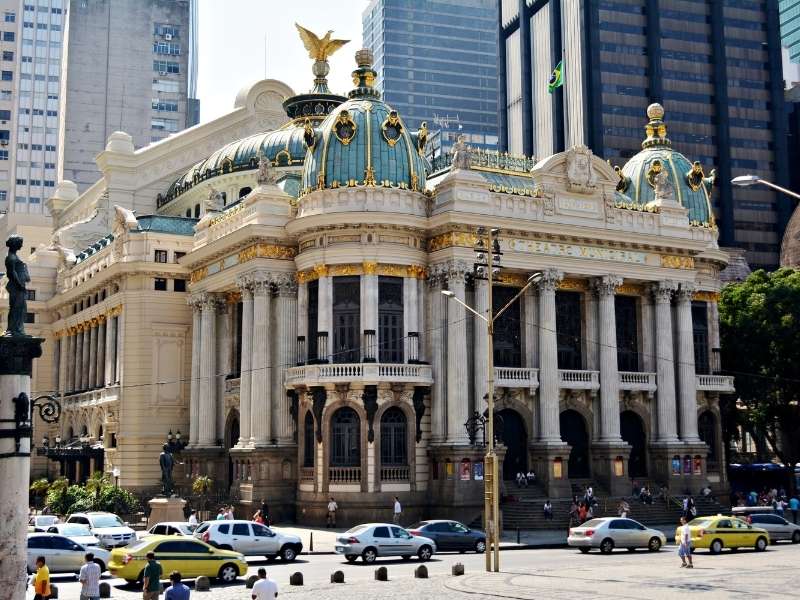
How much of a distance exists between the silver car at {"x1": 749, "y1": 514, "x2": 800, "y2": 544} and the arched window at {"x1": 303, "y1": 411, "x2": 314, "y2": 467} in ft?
73.3

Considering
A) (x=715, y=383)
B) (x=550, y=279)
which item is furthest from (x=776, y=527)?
(x=715, y=383)

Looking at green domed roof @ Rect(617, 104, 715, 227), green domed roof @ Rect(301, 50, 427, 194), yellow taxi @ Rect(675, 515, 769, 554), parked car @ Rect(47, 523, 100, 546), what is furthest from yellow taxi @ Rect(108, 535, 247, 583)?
green domed roof @ Rect(617, 104, 715, 227)

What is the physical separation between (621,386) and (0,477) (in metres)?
46.0

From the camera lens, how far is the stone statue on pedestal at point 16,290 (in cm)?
2244

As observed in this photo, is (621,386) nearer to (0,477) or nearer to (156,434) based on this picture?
(156,434)

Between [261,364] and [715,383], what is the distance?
93.0 ft

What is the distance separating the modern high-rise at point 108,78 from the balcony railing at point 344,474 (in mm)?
94832

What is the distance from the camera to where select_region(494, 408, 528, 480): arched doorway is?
59.8 m

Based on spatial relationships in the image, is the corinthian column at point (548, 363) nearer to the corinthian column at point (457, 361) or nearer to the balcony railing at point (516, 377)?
the balcony railing at point (516, 377)

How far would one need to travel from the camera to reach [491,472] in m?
36.7

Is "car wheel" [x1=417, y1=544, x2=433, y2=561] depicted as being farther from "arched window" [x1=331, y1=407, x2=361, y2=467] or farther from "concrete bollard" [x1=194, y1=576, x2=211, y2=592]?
"arched window" [x1=331, y1=407, x2=361, y2=467]

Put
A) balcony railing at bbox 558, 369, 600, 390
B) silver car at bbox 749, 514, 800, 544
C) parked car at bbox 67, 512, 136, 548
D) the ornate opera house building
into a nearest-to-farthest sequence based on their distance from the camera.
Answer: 1. parked car at bbox 67, 512, 136, 548
2. silver car at bbox 749, 514, 800, 544
3. the ornate opera house building
4. balcony railing at bbox 558, 369, 600, 390

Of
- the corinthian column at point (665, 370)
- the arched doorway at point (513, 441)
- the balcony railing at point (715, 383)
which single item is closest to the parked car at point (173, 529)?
the arched doorway at point (513, 441)

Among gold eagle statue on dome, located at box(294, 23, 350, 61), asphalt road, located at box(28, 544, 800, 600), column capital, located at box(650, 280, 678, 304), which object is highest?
gold eagle statue on dome, located at box(294, 23, 350, 61)
